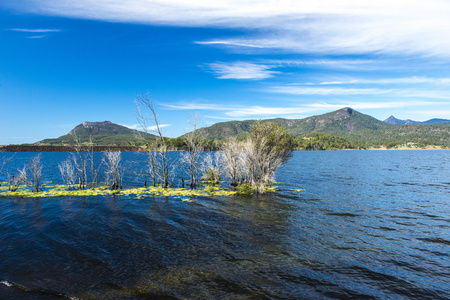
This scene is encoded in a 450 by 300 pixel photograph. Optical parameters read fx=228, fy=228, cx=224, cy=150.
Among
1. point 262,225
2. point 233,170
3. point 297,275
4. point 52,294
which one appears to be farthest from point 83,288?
point 233,170

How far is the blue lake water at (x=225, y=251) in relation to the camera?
1057cm

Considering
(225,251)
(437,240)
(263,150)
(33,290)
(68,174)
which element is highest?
(263,150)

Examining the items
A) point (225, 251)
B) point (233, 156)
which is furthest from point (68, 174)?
point (225, 251)

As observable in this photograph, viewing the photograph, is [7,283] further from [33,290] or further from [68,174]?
[68,174]

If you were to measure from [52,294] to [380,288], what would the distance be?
49.1 ft

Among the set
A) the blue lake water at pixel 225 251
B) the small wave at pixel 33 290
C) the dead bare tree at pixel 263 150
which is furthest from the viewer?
the dead bare tree at pixel 263 150

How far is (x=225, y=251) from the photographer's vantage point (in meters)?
14.3

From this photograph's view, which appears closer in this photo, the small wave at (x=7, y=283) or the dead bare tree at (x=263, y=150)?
the small wave at (x=7, y=283)

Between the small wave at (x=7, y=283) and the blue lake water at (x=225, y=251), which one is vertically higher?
the small wave at (x=7, y=283)

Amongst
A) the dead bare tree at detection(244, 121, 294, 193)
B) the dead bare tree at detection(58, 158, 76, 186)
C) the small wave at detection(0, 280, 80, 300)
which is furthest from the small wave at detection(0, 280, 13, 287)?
the dead bare tree at detection(244, 121, 294, 193)

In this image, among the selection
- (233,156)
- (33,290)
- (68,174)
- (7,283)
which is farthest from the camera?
(233,156)

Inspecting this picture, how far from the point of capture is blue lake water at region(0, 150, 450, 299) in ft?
34.7

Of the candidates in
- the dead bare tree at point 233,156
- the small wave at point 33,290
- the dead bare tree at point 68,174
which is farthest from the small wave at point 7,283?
the dead bare tree at point 233,156

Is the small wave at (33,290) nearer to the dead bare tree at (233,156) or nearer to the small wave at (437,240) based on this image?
the small wave at (437,240)
